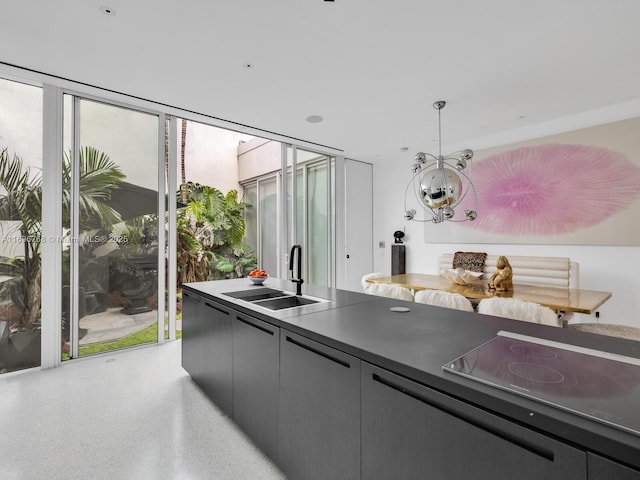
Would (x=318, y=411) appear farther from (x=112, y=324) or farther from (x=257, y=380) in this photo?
(x=112, y=324)

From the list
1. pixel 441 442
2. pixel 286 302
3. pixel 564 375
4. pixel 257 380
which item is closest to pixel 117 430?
pixel 257 380

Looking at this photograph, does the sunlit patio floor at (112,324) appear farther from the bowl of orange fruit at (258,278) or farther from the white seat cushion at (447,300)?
the white seat cushion at (447,300)

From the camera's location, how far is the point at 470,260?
4.35m

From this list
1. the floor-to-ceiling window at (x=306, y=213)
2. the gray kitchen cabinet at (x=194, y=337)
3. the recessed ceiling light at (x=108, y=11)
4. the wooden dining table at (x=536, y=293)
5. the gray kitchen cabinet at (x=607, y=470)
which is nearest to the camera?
the gray kitchen cabinet at (x=607, y=470)

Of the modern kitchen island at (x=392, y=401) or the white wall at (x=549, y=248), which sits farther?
the white wall at (x=549, y=248)

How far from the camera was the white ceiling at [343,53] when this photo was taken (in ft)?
6.70

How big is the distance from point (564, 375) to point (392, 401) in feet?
1.62

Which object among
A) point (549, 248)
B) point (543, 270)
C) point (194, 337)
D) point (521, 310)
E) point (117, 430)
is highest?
point (549, 248)

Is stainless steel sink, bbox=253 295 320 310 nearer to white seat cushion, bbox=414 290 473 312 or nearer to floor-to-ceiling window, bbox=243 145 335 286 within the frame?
white seat cushion, bbox=414 290 473 312

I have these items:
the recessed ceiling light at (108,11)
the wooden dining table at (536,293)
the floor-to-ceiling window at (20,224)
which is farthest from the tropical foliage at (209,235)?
the recessed ceiling light at (108,11)

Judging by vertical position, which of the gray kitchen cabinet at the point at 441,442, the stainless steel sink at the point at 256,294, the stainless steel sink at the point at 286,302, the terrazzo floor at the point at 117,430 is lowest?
the terrazzo floor at the point at 117,430

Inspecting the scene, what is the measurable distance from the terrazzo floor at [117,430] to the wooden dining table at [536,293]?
2.23 m

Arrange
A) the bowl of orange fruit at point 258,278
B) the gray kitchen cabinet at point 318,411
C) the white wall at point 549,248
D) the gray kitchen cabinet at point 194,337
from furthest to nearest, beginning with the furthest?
the white wall at point 549,248 → the bowl of orange fruit at point 258,278 → the gray kitchen cabinet at point 194,337 → the gray kitchen cabinet at point 318,411

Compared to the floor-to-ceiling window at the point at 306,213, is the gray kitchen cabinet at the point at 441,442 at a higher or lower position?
lower
